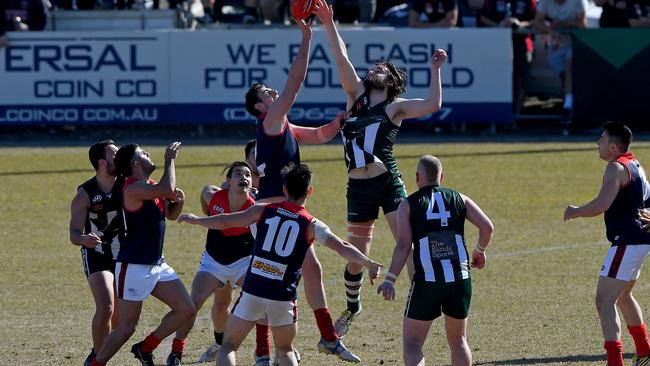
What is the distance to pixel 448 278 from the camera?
9000 millimetres

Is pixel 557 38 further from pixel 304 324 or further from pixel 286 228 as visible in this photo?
pixel 286 228

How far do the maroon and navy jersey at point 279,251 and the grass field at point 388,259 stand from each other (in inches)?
69.4

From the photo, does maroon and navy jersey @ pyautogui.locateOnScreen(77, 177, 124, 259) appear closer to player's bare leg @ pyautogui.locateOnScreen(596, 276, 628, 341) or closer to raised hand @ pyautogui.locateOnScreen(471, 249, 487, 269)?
raised hand @ pyautogui.locateOnScreen(471, 249, 487, 269)

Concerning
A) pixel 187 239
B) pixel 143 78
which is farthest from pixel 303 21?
pixel 143 78

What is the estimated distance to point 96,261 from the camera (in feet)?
33.5

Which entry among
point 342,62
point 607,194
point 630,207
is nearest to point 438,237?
point 607,194

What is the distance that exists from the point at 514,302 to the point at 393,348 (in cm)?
207

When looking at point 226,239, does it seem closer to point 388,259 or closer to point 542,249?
point 388,259

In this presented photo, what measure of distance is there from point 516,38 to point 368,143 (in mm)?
13556

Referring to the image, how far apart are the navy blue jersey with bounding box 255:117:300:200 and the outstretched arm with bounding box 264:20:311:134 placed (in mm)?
119

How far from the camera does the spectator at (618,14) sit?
2381 centimetres

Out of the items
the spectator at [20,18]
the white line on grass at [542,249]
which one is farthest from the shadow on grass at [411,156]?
the white line on grass at [542,249]

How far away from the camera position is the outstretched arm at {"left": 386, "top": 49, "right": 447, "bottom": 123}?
1052 centimetres

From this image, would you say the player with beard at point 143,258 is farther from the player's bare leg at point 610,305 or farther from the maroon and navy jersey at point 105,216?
the player's bare leg at point 610,305
